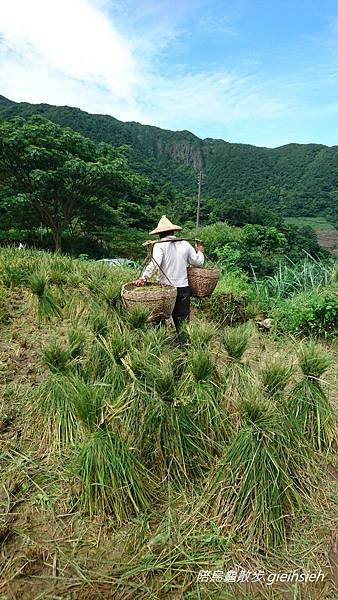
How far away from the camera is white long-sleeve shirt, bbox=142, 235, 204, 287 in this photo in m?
2.97

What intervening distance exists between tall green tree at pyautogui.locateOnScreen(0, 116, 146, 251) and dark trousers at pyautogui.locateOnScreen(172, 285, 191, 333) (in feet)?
26.3

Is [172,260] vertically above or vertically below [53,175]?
below

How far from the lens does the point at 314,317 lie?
407 cm

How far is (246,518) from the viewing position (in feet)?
4.95

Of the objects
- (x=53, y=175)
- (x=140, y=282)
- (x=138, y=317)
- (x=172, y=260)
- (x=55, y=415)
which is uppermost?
(x=53, y=175)

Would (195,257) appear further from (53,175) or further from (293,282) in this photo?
(53,175)

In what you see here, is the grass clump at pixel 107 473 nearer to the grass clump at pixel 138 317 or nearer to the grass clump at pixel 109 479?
the grass clump at pixel 109 479

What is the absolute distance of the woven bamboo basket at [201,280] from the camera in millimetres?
3334

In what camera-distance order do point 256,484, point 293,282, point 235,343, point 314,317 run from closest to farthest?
point 256,484 < point 235,343 < point 314,317 < point 293,282

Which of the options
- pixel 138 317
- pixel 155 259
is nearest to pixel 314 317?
pixel 155 259

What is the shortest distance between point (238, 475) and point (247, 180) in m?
41.9

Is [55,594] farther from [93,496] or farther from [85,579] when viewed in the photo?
[93,496]

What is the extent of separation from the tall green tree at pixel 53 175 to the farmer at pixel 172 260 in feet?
26.3

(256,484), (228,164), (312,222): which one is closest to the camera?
(256,484)
